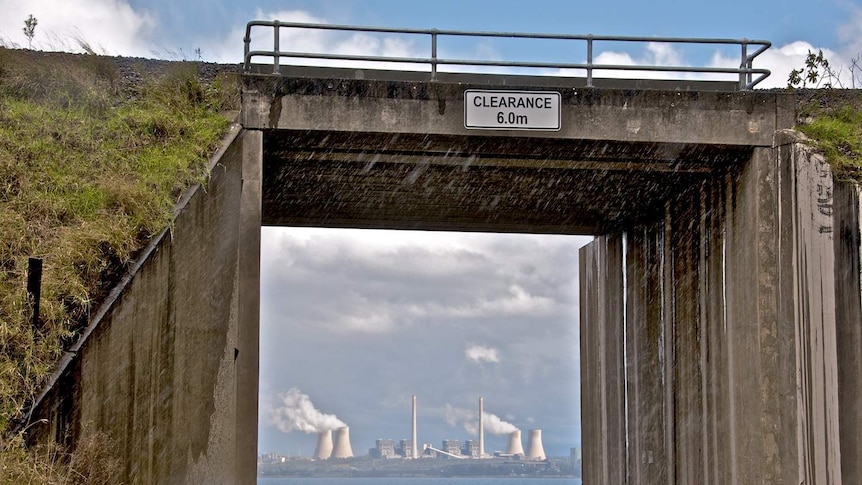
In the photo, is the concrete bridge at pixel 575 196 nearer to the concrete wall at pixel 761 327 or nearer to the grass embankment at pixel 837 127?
the concrete wall at pixel 761 327

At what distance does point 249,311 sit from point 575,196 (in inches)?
250

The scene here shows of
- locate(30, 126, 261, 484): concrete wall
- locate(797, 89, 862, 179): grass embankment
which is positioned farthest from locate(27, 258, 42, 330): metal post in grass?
locate(797, 89, 862, 179): grass embankment

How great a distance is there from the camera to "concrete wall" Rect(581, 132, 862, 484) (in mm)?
12945

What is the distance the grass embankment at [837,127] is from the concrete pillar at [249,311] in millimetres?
7104

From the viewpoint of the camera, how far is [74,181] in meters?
12.6

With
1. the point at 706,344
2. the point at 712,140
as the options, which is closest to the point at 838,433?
the point at 706,344

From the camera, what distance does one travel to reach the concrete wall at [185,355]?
10.9 metres

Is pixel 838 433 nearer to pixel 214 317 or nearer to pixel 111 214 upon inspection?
pixel 214 317

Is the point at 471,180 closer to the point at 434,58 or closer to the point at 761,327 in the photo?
the point at 434,58

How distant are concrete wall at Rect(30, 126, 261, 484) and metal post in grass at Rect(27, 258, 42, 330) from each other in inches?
22.7

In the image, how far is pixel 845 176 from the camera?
13.4 metres

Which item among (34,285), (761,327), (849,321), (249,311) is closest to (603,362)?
(761,327)

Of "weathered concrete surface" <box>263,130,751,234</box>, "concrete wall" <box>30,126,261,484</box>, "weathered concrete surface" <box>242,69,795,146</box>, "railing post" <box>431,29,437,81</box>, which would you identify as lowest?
"concrete wall" <box>30,126,261,484</box>

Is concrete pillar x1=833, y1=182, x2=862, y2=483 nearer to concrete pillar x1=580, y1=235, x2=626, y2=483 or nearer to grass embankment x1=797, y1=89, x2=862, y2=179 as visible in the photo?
grass embankment x1=797, y1=89, x2=862, y2=179
